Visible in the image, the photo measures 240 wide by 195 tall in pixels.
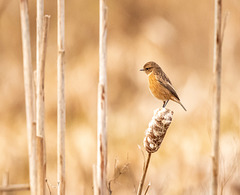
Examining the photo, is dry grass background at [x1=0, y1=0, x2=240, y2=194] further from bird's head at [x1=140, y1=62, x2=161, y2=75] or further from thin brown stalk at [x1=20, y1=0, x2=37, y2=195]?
thin brown stalk at [x1=20, y1=0, x2=37, y2=195]

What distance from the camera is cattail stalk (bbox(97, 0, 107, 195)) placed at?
4.66 ft

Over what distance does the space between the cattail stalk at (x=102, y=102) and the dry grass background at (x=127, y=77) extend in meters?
1.79

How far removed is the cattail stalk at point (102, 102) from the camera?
142 centimetres

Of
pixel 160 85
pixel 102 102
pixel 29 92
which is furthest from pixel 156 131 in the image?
pixel 160 85

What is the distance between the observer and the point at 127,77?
347 centimetres

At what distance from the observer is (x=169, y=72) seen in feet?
11.5

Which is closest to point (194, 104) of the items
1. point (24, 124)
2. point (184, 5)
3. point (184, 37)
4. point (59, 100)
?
point (184, 37)

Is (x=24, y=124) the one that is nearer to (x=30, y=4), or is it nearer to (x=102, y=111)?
(x=30, y=4)

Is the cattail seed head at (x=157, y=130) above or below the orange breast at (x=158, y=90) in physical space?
below

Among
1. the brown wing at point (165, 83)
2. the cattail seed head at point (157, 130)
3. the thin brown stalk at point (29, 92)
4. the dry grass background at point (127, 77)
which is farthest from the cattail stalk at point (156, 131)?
the dry grass background at point (127, 77)

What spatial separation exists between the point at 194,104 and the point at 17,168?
134cm

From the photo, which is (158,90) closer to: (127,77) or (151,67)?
(151,67)

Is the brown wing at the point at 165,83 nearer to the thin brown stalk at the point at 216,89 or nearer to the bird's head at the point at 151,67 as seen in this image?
the bird's head at the point at 151,67

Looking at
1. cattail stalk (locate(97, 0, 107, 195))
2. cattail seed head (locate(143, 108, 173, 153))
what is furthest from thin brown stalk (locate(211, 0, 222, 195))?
cattail stalk (locate(97, 0, 107, 195))
